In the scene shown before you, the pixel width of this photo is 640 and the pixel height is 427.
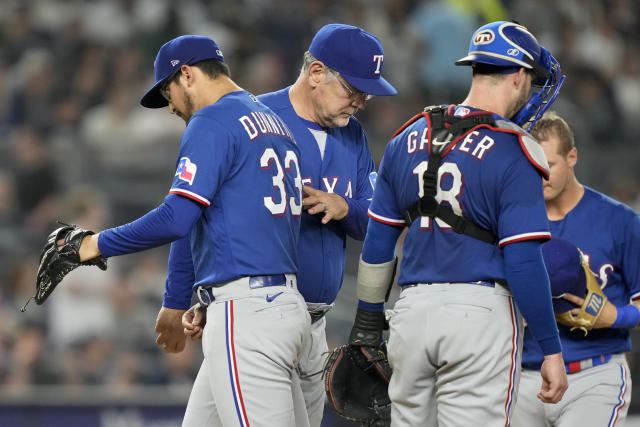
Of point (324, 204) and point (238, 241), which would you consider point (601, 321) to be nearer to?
point (324, 204)

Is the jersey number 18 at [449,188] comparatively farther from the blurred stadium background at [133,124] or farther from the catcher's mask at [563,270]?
the blurred stadium background at [133,124]

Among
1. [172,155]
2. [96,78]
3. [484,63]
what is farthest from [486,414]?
[96,78]

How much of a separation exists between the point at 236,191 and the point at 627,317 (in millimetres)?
1840

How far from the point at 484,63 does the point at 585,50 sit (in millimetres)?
8485

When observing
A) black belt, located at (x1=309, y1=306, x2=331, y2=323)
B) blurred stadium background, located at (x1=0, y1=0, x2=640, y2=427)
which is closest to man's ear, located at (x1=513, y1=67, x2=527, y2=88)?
black belt, located at (x1=309, y1=306, x2=331, y2=323)

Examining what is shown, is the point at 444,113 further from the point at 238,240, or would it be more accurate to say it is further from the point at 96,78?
the point at 96,78

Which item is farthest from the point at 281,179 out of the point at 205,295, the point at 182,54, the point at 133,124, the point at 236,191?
the point at 133,124

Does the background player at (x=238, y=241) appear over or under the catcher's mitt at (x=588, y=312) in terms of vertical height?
over

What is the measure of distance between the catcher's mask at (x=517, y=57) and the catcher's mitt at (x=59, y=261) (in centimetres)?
155

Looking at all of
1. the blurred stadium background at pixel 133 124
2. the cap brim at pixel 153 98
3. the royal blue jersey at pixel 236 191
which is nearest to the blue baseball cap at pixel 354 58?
the royal blue jersey at pixel 236 191

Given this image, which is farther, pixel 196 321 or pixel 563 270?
pixel 563 270

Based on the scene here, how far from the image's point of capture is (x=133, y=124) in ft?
28.4

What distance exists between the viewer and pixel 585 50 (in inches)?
439

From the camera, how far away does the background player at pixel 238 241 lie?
10.5 ft
